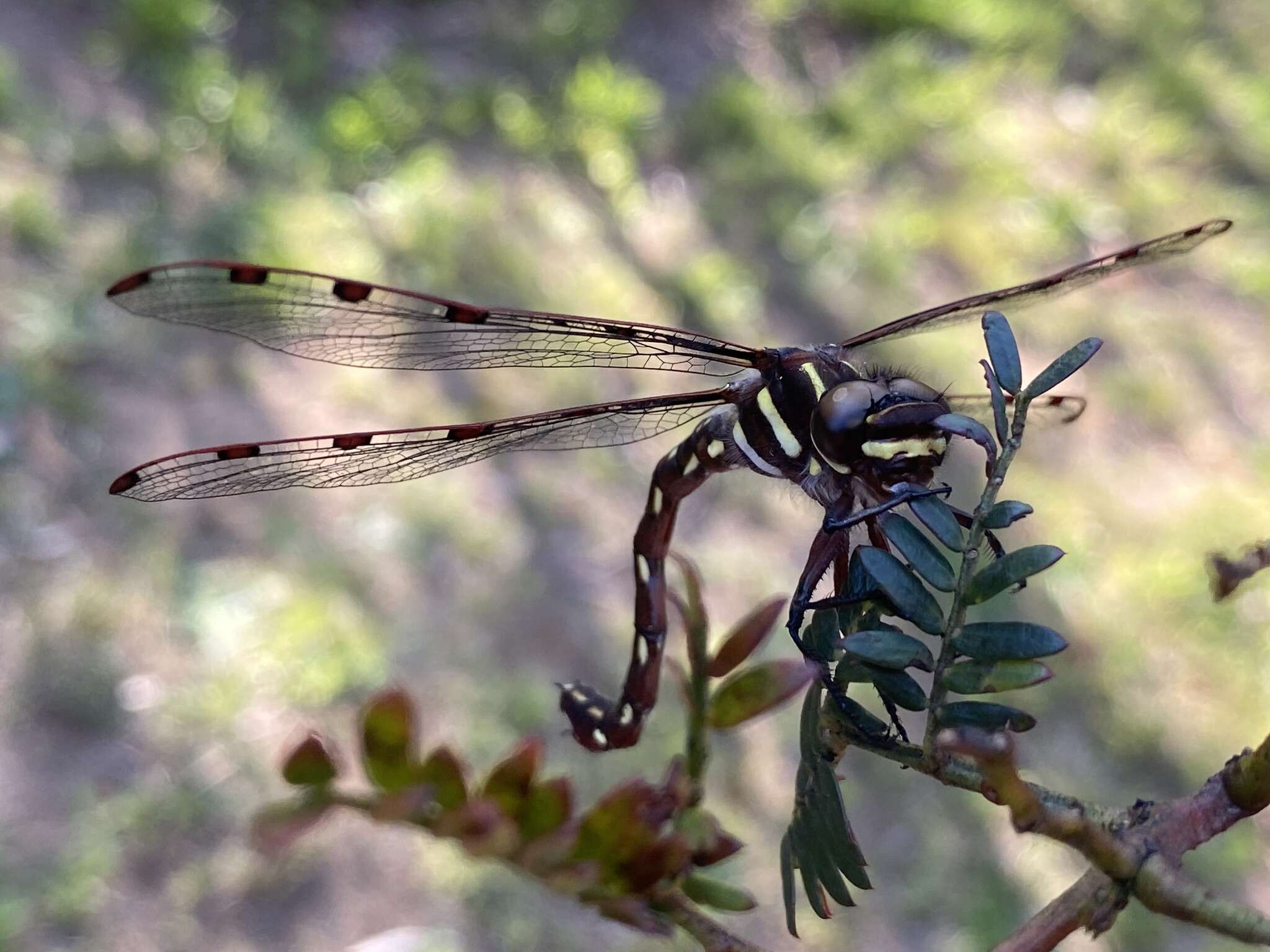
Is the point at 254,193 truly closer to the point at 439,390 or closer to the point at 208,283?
the point at 439,390

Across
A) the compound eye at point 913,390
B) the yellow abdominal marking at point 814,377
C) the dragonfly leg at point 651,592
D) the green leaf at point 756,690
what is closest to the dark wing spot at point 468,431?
the dragonfly leg at point 651,592

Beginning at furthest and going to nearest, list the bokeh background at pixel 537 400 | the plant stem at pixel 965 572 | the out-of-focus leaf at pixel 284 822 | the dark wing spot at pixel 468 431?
the bokeh background at pixel 537 400
the dark wing spot at pixel 468 431
the plant stem at pixel 965 572
the out-of-focus leaf at pixel 284 822

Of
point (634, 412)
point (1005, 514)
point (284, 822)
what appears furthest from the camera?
point (634, 412)

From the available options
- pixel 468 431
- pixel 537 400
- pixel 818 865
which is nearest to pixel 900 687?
pixel 818 865

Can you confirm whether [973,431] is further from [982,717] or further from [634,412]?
[634,412]

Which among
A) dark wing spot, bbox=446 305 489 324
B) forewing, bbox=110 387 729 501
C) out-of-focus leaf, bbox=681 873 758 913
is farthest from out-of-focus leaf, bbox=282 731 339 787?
dark wing spot, bbox=446 305 489 324

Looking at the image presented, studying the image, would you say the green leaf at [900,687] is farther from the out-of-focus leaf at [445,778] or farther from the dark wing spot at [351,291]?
the dark wing spot at [351,291]

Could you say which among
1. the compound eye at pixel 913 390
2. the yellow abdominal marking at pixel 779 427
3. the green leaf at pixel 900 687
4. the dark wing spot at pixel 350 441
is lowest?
the green leaf at pixel 900 687

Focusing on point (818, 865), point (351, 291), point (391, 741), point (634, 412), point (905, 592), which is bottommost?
point (818, 865)
